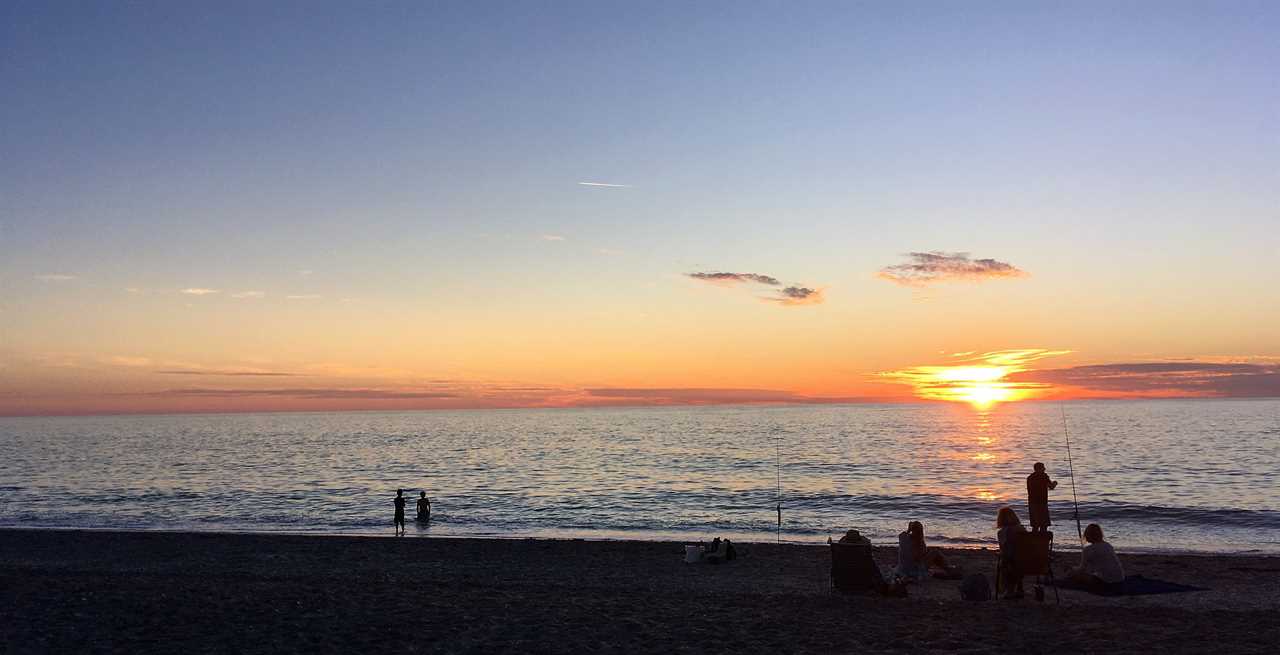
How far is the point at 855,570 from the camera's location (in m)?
15.1

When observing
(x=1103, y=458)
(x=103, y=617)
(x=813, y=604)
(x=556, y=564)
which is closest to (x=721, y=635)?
(x=813, y=604)

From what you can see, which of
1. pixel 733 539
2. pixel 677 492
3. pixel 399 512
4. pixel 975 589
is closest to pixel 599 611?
pixel 975 589

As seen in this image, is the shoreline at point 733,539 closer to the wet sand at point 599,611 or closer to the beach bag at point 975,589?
the wet sand at point 599,611

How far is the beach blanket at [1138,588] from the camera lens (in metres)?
14.8

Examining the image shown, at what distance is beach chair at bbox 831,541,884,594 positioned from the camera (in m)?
15.0

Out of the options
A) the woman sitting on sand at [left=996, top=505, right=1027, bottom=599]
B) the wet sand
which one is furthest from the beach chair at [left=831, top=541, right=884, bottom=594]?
the woman sitting on sand at [left=996, top=505, right=1027, bottom=599]

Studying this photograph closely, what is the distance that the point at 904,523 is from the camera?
3234 centimetres

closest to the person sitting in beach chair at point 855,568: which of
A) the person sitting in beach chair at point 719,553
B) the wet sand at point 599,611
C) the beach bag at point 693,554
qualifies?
the wet sand at point 599,611

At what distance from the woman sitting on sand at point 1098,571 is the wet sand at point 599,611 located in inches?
14.6

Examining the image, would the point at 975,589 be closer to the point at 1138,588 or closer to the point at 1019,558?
the point at 1019,558

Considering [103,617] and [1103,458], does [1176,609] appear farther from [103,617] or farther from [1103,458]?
[1103,458]

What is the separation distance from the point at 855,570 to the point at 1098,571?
14.0 ft

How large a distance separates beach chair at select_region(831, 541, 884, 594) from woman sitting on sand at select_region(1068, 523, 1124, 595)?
3.56 metres

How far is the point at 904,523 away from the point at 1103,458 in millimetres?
44613
